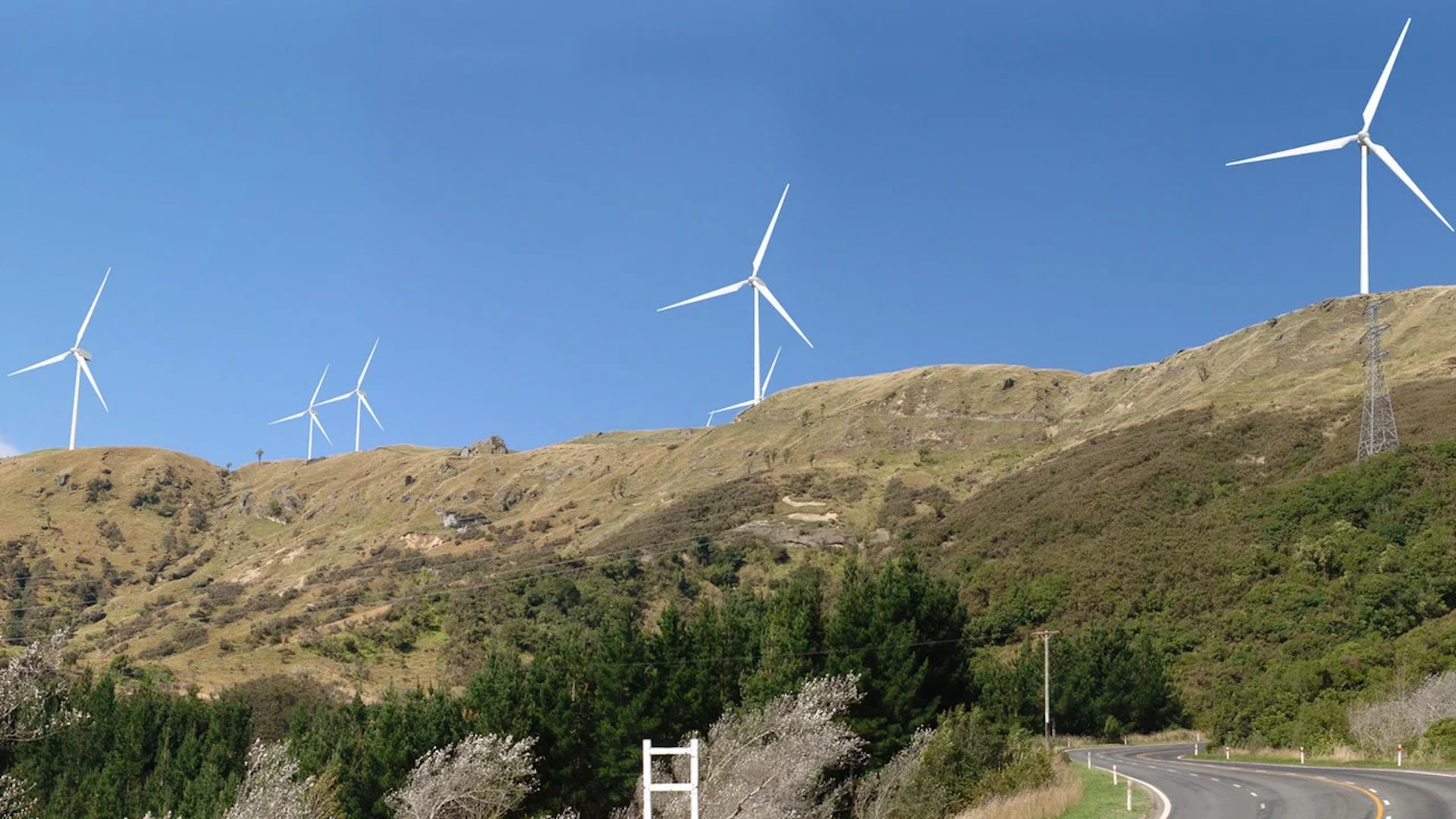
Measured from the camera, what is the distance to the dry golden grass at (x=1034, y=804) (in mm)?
39219

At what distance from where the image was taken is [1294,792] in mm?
40562

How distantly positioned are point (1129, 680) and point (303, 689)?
5714 centimetres

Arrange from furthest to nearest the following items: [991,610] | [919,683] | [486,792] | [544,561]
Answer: [544,561] → [991,610] → [919,683] → [486,792]

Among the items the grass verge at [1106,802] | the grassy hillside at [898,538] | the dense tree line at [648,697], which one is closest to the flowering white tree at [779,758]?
the dense tree line at [648,697]

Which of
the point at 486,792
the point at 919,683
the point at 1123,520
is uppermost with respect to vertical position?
the point at 1123,520

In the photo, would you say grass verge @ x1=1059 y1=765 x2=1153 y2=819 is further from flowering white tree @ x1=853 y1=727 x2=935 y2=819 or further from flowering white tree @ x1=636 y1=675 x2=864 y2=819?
flowering white tree @ x1=636 y1=675 x2=864 y2=819

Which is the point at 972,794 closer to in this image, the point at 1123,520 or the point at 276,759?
the point at 276,759

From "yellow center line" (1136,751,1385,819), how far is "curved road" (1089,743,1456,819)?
3cm

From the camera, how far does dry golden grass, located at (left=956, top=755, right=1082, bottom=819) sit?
3922 cm

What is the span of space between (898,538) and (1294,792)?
91069 millimetres

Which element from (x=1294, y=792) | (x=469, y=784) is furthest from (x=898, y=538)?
(x=1294, y=792)

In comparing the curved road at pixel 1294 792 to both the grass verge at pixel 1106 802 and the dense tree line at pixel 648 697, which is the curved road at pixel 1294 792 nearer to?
the grass verge at pixel 1106 802

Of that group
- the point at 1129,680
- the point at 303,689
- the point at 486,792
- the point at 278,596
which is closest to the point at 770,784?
Answer: the point at 486,792

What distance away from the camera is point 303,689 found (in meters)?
97.3
